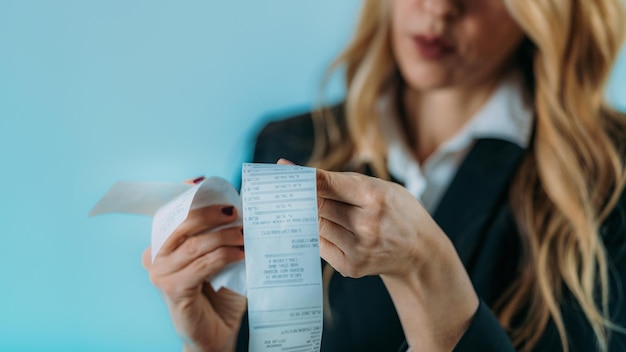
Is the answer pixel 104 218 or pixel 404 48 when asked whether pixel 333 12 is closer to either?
pixel 404 48

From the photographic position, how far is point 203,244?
0.72 m

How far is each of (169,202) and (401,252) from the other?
240 mm

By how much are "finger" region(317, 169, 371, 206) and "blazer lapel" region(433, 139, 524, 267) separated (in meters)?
0.50

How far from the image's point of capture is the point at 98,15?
1.32 metres

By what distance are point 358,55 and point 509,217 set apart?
0.42 m

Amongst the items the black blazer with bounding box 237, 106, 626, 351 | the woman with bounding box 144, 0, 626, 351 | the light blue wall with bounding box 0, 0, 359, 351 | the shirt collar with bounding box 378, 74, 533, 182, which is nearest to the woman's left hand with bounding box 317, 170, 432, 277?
the woman with bounding box 144, 0, 626, 351

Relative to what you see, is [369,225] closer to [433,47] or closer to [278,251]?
[278,251]

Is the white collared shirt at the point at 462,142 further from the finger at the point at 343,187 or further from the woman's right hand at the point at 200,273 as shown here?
the finger at the point at 343,187

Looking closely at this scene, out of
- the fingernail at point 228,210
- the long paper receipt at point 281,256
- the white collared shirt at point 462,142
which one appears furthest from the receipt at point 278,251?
the white collared shirt at point 462,142

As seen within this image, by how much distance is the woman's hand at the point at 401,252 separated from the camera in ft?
2.01

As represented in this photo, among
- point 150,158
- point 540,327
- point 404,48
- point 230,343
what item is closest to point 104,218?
point 150,158

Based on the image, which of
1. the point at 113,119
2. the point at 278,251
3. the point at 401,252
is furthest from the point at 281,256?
the point at 113,119

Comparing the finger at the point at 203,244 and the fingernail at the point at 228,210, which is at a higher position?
the fingernail at the point at 228,210

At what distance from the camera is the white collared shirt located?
1.13m
